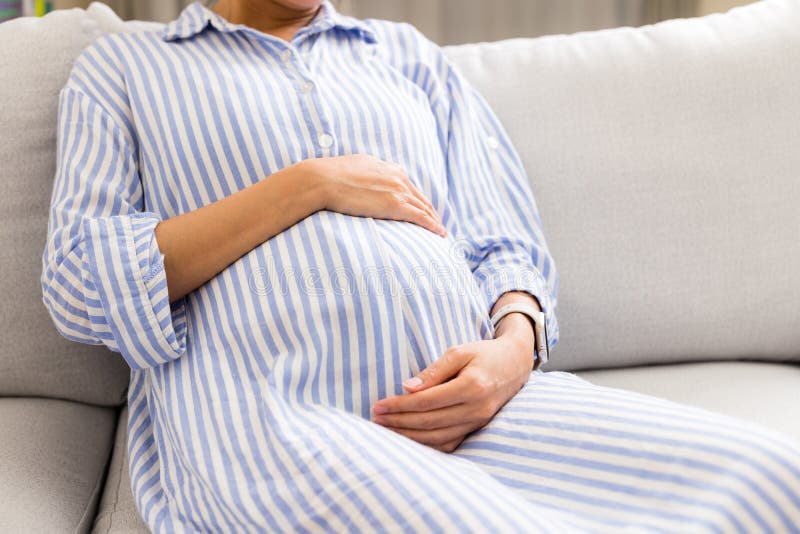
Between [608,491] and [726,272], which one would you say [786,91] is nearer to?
[726,272]

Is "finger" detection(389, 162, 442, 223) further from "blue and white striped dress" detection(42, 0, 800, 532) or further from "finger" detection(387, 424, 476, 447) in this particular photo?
"finger" detection(387, 424, 476, 447)

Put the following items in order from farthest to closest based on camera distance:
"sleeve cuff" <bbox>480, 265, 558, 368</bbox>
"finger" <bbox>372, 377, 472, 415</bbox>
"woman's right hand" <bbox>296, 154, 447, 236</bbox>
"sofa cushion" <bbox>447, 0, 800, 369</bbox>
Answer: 1. "sofa cushion" <bbox>447, 0, 800, 369</bbox>
2. "sleeve cuff" <bbox>480, 265, 558, 368</bbox>
3. "woman's right hand" <bbox>296, 154, 447, 236</bbox>
4. "finger" <bbox>372, 377, 472, 415</bbox>

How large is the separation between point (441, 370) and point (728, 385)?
556 mm

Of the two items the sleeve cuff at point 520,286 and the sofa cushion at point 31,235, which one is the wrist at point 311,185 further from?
the sofa cushion at point 31,235

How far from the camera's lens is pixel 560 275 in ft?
4.08

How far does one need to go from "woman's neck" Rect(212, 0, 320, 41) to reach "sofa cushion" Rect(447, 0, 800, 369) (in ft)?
1.20

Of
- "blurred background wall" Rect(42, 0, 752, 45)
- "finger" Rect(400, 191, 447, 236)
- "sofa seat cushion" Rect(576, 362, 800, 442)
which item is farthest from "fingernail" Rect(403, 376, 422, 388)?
"blurred background wall" Rect(42, 0, 752, 45)

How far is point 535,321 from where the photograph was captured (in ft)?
3.35

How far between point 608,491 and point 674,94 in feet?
2.53

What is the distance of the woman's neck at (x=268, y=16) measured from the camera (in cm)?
114

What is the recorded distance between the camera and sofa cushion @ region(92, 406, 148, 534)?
3.04 ft

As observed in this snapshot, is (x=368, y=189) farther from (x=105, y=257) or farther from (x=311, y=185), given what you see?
(x=105, y=257)

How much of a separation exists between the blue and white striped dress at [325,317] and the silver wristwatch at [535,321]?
33mm

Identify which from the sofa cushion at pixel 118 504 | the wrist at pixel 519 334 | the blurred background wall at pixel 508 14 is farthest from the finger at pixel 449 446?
the blurred background wall at pixel 508 14
